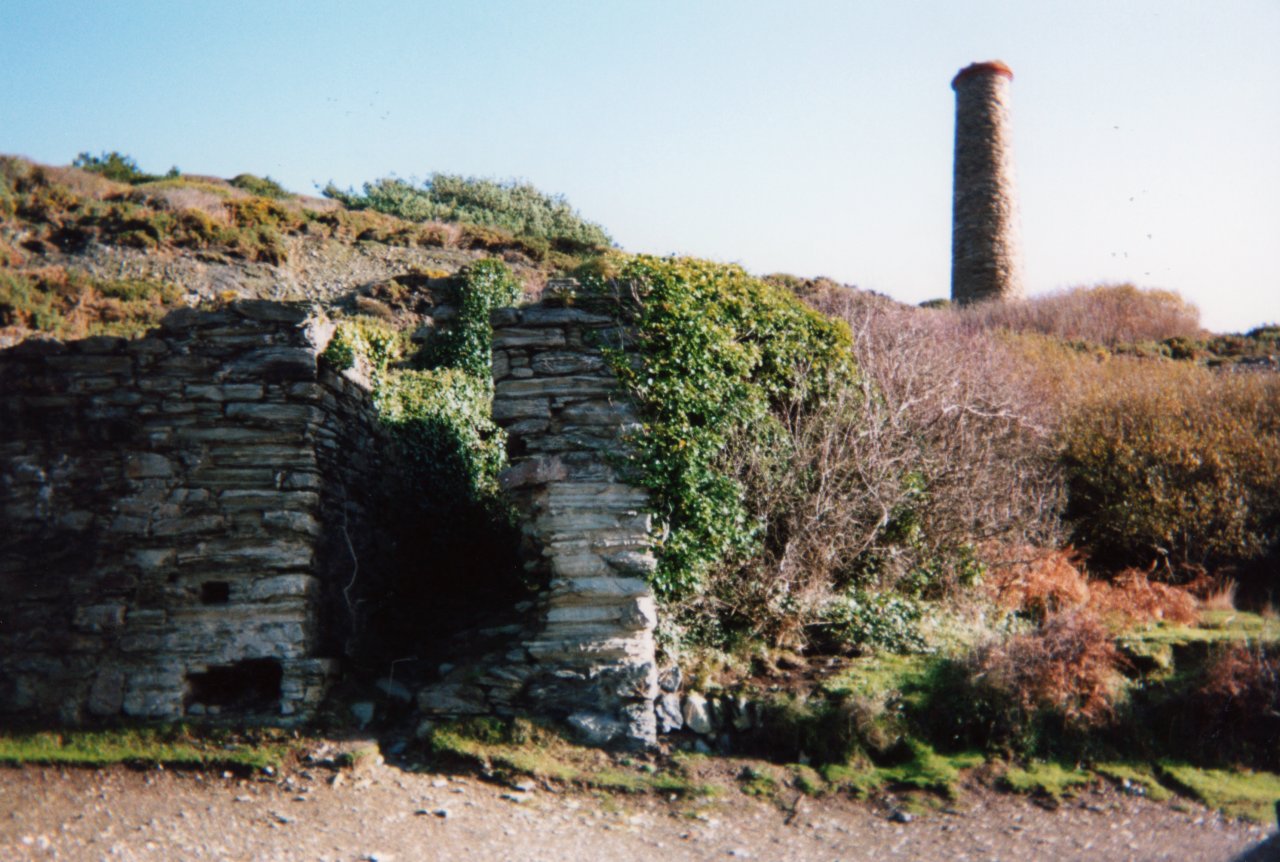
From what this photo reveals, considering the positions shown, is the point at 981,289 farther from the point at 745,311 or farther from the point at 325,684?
the point at 325,684

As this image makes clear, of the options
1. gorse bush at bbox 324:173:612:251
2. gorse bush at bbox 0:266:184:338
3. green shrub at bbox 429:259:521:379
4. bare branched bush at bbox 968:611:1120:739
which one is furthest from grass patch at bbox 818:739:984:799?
gorse bush at bbox 324:173:612:251

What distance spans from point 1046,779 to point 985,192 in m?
20.0

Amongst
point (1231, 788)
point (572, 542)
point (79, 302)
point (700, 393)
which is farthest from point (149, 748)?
point (79, 302)

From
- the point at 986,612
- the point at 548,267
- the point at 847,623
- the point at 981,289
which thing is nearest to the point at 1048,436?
the point at 986,612

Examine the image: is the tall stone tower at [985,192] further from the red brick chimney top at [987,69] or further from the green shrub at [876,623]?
the green shrub at [876,623]

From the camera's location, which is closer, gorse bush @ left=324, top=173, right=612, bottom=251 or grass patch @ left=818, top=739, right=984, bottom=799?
grass patch @ left=818, top=739, right=984, bottom=799

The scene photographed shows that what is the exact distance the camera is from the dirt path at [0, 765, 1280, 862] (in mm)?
5141

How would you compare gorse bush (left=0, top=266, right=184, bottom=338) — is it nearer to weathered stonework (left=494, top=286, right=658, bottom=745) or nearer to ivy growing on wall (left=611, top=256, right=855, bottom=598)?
weathered stonework (left=494, top=286, right=658, bottom=745)

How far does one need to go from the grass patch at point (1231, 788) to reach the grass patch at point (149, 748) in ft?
20.6

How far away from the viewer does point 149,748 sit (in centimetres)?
627

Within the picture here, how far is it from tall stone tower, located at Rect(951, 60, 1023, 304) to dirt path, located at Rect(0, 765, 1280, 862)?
1913 cm

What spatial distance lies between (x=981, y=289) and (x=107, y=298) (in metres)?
20.2

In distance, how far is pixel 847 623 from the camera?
7.55 meters

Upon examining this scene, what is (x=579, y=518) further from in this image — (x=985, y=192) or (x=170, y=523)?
(x=985, y=192)
